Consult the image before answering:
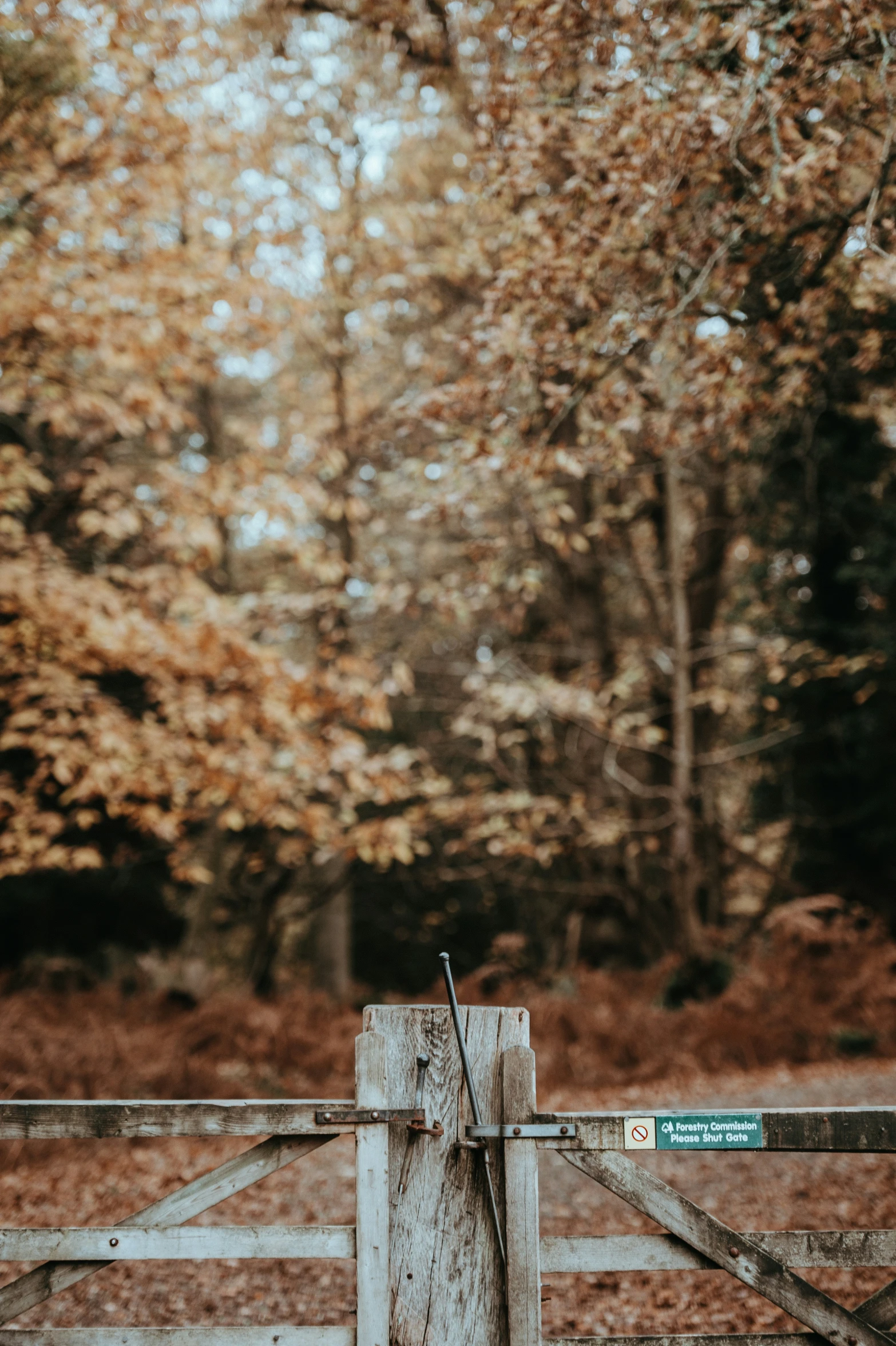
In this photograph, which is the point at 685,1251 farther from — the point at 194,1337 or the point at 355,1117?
the point at 194,1337

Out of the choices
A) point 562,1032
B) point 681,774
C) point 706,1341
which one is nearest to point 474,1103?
point 706,1341

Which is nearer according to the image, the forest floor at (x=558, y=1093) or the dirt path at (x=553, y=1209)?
the dirt path at (x=553, y=1209)

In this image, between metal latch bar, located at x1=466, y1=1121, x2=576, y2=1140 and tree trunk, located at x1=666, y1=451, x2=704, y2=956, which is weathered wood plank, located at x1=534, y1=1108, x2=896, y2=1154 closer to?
metal latch bar, located at x1=466, y1=1121, x2=576, y2=1140

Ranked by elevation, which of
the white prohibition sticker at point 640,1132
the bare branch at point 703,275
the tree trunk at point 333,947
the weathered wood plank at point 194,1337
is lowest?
the weathered wood plank at point 194,1337

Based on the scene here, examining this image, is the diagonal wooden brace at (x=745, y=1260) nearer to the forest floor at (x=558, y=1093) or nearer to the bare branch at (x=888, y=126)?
the forest floor at (x=558, y=1093)

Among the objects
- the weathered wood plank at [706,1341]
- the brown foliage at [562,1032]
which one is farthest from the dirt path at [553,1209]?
the weathered wood plank at [706,1341]

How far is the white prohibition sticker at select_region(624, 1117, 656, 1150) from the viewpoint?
10.9 feet

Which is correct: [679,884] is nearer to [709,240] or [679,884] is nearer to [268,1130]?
[709,240]

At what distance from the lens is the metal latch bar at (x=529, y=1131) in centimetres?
334

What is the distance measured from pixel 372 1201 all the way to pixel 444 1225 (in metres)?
0.31

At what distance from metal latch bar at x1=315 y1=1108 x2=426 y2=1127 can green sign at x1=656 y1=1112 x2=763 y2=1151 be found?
919 millimetres

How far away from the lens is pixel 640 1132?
3.36 m

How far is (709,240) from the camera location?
5.87m

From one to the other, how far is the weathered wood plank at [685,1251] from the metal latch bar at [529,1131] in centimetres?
33
